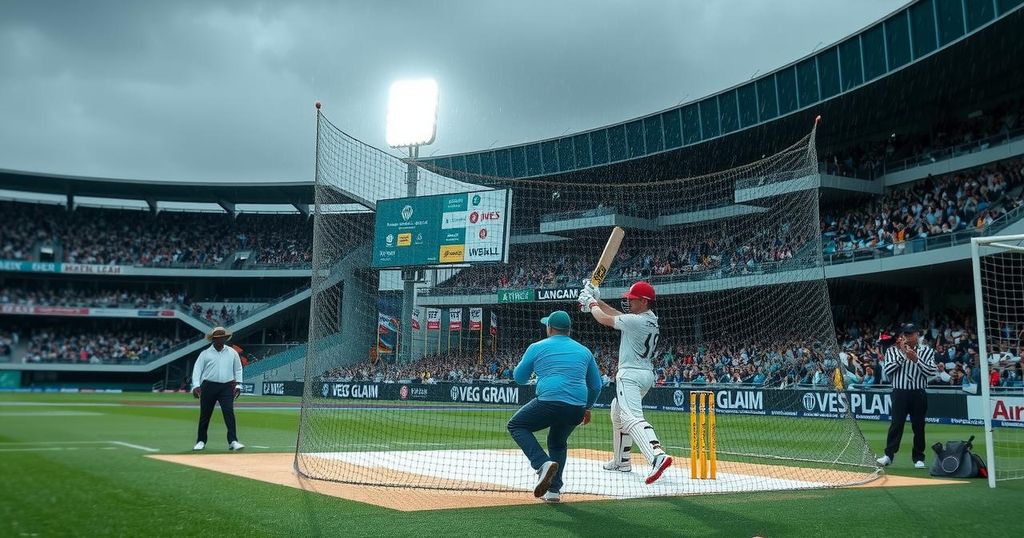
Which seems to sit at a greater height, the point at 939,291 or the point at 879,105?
the point at 879,105

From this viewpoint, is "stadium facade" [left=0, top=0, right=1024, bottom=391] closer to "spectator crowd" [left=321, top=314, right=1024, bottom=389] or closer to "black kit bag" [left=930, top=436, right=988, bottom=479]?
"spectator crowd" [left=321, top=314, right=1024, bottom=389]

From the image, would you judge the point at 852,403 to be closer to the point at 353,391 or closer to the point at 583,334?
the point at 583,334

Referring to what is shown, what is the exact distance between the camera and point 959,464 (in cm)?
1000

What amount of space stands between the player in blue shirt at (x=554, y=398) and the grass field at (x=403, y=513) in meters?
0.55

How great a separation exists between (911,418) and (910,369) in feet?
2.29

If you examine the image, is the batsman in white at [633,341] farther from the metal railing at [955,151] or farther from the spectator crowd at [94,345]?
the spectator crowd at [94,345]

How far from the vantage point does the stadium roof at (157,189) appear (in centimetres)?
5400

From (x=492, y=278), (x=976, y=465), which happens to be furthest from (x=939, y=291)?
(x=976, y=465)

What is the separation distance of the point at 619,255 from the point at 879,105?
13.7 m

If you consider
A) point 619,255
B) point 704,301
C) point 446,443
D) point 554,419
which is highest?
point 619,255

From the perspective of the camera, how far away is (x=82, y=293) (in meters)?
56.9

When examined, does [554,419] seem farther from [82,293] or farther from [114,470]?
[82,293]

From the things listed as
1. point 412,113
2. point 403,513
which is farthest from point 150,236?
point 403,513

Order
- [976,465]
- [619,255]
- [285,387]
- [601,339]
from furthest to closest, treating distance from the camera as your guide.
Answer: [285,387] < [619,255] < [601,339] < [976,465]
